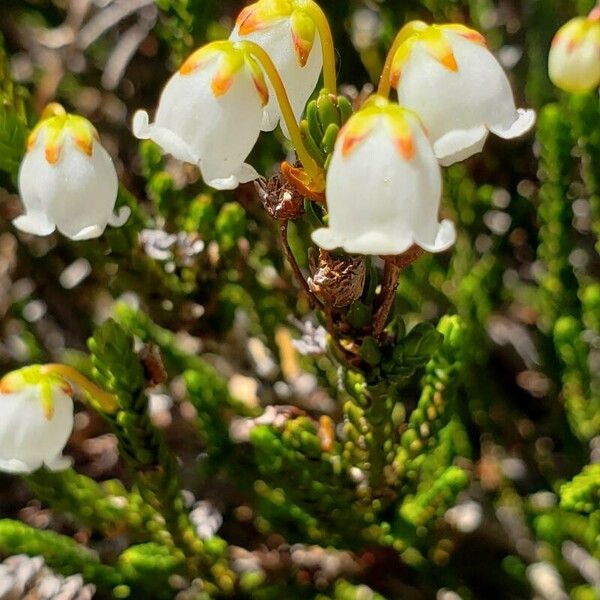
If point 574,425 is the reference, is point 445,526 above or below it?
below

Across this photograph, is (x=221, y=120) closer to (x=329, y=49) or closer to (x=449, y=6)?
(x=329, y=49)

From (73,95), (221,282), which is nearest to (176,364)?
(221,282)

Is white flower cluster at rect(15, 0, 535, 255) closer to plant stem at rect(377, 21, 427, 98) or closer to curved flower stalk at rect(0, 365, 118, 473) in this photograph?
plant stem at rect(377, 21, 427, 98)

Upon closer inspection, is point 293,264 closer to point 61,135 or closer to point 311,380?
point 61,135

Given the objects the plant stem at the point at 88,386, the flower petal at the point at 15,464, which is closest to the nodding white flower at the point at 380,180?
the plant stem at the point at 88,386

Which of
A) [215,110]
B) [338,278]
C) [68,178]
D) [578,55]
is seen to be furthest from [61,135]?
[578,55]

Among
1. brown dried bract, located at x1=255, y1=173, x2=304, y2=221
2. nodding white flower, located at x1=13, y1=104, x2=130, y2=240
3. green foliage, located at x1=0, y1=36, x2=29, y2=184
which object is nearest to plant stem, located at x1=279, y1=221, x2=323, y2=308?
brown dried bract, located at x1=255, y1=173, x2=304, y2=221
